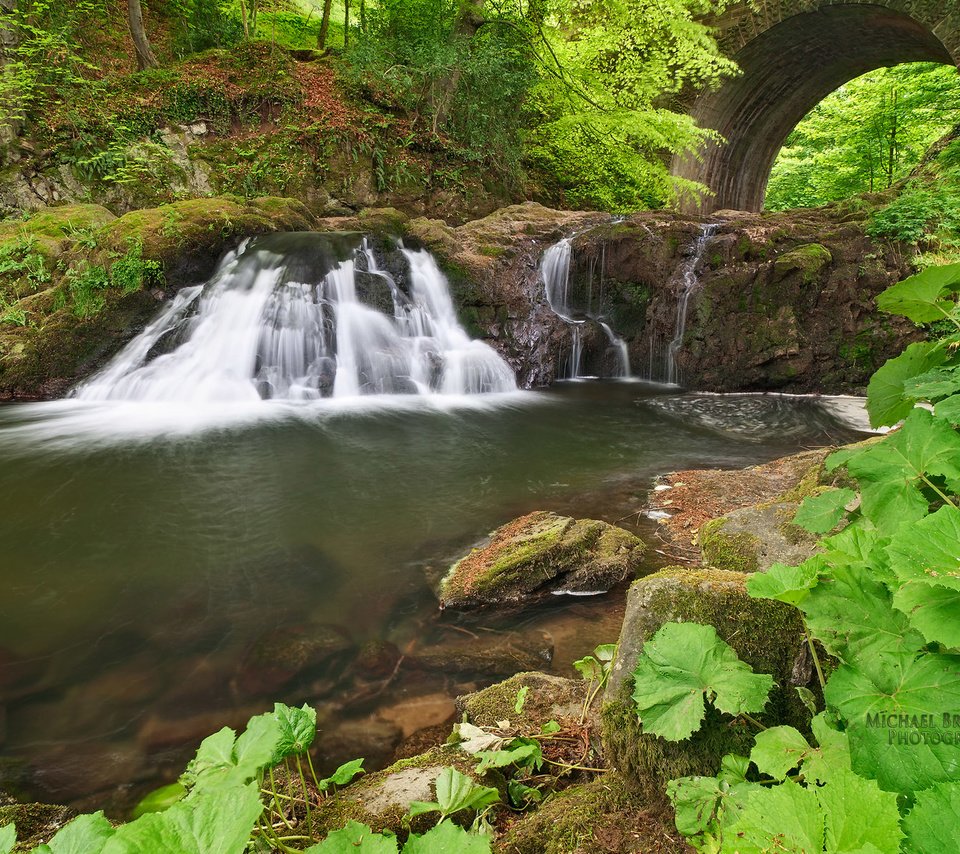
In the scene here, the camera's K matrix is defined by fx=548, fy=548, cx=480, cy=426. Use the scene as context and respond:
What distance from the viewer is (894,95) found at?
15211mm

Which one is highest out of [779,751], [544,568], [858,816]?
[858,816]

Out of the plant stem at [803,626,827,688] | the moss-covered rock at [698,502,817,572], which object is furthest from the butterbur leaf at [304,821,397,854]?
the moss-covered rock at [698,502,817,572]

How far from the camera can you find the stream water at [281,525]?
2.47m

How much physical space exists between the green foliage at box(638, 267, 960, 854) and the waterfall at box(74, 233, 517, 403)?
7458mm

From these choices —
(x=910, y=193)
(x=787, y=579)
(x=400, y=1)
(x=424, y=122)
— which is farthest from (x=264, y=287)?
(x=910, y=193)

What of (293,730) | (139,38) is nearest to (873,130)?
(139,38)

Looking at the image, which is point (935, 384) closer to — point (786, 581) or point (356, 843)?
point (786, 581)

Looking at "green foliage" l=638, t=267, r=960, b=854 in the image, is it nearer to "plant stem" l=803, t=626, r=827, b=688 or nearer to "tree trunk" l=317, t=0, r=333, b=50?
"plant stem" l=803, t=626, r=827, b=688

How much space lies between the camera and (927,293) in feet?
5.44

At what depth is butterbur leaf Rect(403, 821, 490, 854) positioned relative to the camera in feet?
2.59

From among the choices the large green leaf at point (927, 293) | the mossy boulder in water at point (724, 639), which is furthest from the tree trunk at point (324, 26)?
the mossy boulder in water at point (724, 639)

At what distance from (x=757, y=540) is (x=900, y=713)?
1.86m

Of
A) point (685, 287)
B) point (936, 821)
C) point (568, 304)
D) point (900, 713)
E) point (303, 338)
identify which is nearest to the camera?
point (936, 821)

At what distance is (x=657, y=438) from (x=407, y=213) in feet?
29.4
